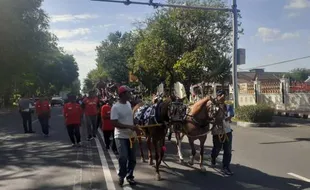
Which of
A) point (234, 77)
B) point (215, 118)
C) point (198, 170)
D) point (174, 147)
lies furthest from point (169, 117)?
point (234, 77)

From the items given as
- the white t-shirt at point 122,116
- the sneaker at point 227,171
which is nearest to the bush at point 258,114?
the sneaker at point 227,171

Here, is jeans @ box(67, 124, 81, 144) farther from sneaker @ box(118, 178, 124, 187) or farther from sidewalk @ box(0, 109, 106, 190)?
sneaker @ box(118, 178, 124, 187)

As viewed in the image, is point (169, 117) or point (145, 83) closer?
point (169, 117)

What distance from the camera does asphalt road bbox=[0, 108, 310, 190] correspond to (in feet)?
23.9

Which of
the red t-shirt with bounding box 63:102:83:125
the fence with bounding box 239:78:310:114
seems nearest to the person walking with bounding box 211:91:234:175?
the red t-shirt with bounding box 63:102:83:125

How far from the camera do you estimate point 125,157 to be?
6.82m

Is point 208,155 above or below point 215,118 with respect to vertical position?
below

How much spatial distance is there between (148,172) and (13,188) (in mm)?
2818

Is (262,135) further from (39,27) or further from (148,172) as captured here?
(39,27)

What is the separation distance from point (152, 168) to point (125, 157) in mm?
2150

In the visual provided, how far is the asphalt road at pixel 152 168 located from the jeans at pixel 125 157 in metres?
0.28

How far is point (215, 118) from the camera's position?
26.0ft

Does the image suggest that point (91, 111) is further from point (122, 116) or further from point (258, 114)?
point (258, 114)

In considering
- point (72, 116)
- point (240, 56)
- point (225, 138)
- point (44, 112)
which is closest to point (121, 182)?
point (225, 138)
